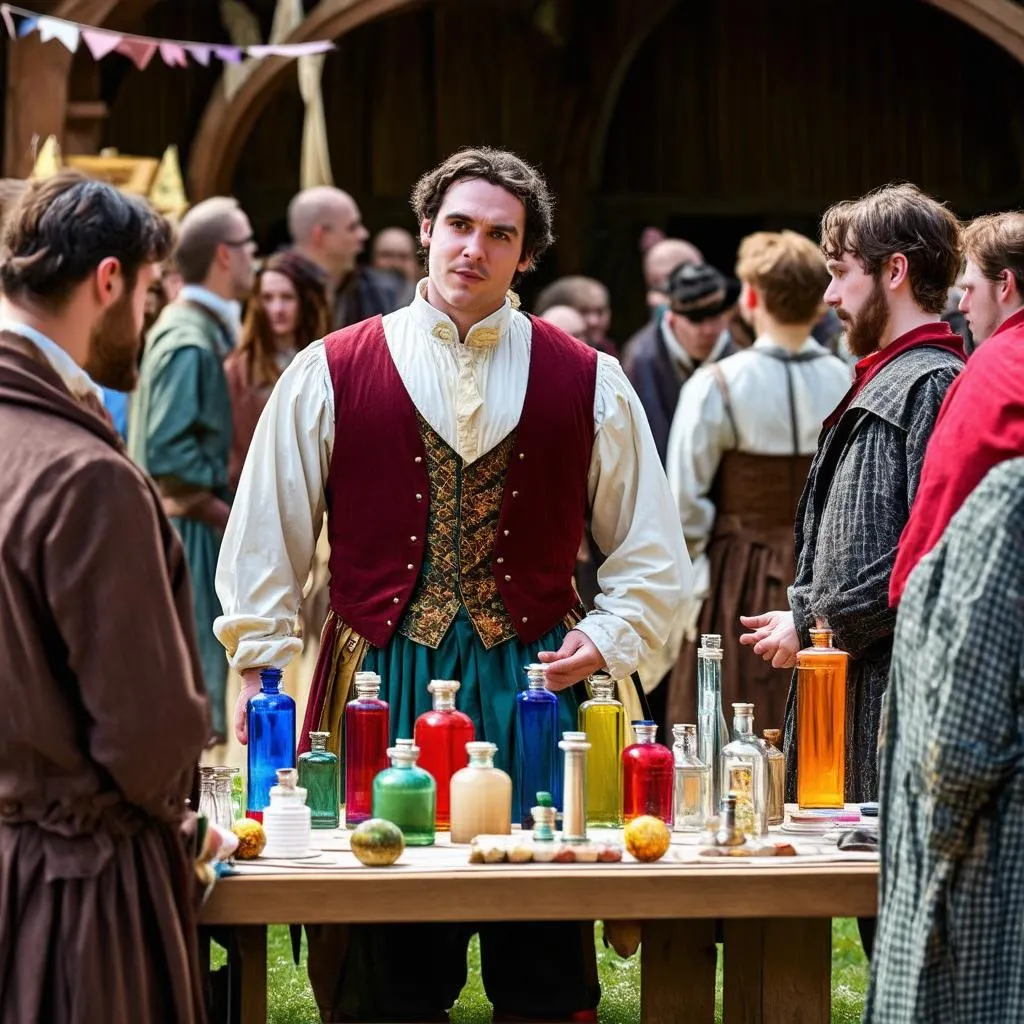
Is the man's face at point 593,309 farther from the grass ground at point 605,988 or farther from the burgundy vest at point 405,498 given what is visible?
the burgundy vest at point 405,498

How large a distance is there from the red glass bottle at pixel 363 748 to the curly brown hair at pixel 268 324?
3606 mm

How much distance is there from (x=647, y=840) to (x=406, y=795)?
385 mm

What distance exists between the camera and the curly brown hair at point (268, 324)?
7.01 meters

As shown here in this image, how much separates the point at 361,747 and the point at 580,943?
57cm

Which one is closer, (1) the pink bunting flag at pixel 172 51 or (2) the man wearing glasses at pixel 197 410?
(2) the man wearing glasses at pixel 197 410

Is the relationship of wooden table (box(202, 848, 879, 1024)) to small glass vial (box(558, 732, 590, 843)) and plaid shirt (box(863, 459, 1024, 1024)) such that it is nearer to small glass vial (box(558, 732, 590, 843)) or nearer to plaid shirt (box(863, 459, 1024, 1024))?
small glass vial (box(558, 732, 590, 843))

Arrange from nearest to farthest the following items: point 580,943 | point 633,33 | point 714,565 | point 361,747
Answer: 1. point 361,747
2. point 580,943
3. point 714,565
4. point 633,33

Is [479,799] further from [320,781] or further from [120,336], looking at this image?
[120,336]

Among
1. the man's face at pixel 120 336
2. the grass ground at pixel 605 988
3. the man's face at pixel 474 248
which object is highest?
the man's face at pixel 474 248

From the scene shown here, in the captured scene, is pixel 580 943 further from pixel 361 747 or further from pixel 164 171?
pixel 164 171

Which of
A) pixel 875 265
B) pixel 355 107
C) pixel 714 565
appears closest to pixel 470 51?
pixel 355 107

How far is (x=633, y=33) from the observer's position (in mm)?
9633

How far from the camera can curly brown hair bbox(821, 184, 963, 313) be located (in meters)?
3.86

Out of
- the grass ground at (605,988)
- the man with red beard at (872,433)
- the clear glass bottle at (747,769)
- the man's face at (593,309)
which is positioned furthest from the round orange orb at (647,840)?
the man's face at (593,309)
